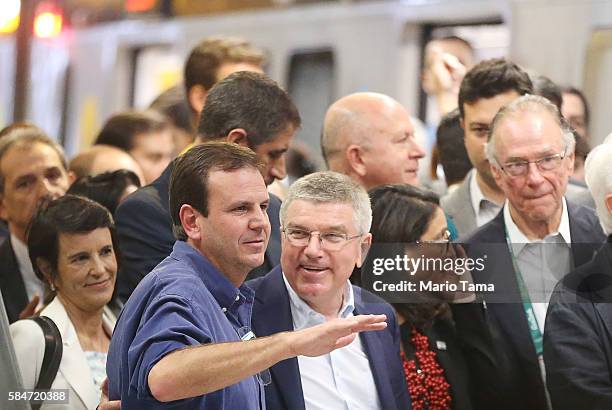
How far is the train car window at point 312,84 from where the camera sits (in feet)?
22.1

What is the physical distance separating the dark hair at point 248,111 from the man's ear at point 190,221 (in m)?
0.90

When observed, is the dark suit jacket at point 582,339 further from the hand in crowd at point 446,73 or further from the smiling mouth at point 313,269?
the hand in crowd at point 446,73

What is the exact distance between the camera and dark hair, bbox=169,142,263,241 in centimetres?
303

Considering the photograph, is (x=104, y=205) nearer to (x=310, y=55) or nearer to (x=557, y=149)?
(x=557, y=149)

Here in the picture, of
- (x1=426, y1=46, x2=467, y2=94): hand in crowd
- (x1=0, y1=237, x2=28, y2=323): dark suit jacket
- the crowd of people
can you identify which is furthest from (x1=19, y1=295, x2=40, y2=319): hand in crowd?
(x1=426, y1=46, x2=467, y2=94): hand in crowd

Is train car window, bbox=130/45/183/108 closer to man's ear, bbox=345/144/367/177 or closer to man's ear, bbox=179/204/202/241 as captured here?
man's ear, bbox=345/144/367/177

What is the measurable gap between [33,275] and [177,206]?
138cm

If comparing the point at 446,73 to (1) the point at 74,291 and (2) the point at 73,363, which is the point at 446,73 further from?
(2) the point at 73,363

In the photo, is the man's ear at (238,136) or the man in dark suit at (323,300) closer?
the man in dark suit at (323,300)

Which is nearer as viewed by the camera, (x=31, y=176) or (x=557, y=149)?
(x=557, y=149)

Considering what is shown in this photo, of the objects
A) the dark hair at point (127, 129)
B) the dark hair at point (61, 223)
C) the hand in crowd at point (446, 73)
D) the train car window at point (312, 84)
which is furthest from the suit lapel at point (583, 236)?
the train car window at point (312, 84)

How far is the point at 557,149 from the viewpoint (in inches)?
151

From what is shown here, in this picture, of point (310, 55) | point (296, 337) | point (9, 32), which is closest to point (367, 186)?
point (296, 337)

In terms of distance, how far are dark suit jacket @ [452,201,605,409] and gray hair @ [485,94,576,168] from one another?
12.1 inches
